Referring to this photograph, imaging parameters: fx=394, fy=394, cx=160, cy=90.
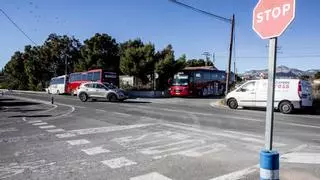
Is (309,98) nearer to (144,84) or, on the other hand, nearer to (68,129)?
(68,129)

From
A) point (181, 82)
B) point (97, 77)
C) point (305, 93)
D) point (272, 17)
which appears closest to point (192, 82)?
point (181, 82)

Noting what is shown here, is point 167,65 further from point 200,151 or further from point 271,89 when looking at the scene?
point 271,89

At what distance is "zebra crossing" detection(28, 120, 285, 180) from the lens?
838 cm

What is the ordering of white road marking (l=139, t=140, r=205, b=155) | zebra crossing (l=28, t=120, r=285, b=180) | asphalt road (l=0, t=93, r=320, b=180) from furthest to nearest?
white road marking (l=139, t=140, r=205, b=155) → zebra crossing (l=28, t=120, r=285, b=180) → asphalt road (l=0, t=93, r=320, b=180)

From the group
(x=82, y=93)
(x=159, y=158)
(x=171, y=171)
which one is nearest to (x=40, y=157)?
(x=159, y=158)

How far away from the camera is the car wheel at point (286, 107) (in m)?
20.7

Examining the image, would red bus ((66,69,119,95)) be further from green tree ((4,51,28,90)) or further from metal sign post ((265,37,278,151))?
green tree ((4,51,28,90))

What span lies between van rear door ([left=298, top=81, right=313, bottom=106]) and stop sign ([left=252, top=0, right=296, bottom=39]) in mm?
17416

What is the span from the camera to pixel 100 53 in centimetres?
5925

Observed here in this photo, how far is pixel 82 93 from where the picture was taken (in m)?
32.1

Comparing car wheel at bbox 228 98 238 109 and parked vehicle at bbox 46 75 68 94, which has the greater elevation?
parked vehicle at bbox 46 75 68 94

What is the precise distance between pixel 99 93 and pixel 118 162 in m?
23.9

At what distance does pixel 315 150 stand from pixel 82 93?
2497cm

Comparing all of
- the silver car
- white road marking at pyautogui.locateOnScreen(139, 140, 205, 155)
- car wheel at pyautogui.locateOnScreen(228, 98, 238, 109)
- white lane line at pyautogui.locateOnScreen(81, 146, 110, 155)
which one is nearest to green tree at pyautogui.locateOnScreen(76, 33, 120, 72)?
the silver car
